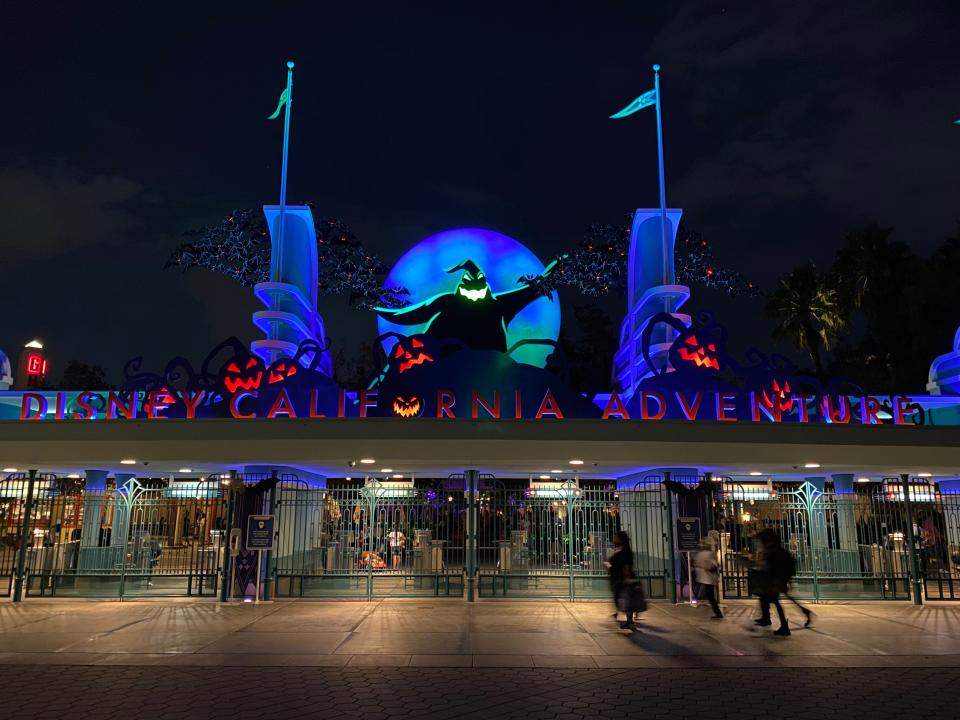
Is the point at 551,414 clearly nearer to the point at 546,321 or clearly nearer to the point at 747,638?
the point at 747,638

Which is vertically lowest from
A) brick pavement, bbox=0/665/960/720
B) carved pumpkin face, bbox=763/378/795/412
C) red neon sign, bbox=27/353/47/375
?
brick pavement, bbox=0/665/960/720

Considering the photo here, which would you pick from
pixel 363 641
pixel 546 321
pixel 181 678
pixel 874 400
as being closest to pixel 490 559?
pixel 546 321

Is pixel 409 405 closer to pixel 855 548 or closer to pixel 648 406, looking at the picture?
pixel 648 406

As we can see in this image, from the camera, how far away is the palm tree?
43.8 metres

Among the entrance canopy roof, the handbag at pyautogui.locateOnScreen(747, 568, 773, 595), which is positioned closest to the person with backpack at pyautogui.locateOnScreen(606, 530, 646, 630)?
the handbag at pyautogui.locateOnScreen(747, 568, 773, 595)

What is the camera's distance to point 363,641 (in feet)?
41.6

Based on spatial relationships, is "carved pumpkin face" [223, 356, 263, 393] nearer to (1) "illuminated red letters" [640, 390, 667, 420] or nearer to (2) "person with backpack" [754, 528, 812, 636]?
Answer: (1) "illuminated red letters" [640, 390, 667, 420]

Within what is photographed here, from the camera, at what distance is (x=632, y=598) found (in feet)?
45.4

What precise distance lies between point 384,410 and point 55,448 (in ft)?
24.1

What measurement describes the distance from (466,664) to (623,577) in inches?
166

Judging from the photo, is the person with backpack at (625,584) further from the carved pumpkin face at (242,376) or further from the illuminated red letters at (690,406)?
the carved pumpkin face at (242,376)

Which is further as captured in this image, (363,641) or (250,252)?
(250,252)

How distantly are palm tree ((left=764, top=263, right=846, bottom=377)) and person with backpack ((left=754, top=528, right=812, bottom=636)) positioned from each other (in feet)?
108

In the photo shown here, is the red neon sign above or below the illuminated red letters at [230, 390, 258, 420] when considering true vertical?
above
